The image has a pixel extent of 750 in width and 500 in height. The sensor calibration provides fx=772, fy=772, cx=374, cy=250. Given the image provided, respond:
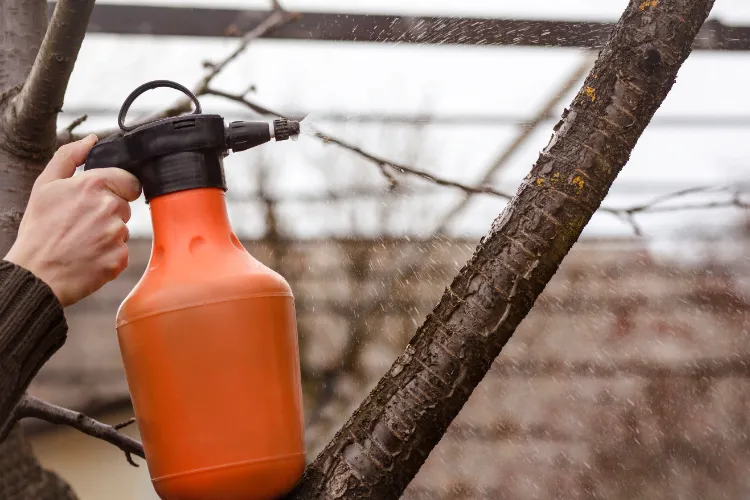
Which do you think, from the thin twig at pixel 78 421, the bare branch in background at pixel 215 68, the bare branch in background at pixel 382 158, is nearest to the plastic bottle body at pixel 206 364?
the thin twig at pixel 78 421

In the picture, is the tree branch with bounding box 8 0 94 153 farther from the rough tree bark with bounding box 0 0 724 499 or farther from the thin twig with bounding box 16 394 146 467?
the rough tree bark with bounding box 0 0 724 499

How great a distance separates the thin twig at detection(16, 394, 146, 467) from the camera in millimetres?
830

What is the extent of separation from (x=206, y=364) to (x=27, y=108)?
483 millimetres

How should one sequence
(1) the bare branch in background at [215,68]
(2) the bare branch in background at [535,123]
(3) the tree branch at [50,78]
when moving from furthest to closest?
(2) the bare branch in background at [535,123]
(1) the bare branch in background at [215,68]
(3) the tree branch at [50,78]

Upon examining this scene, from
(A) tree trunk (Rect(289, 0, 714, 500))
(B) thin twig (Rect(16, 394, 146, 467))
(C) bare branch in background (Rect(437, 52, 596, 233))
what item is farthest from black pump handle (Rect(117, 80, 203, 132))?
(C) bare branch in background (Rect(437, 52, 596, 233))

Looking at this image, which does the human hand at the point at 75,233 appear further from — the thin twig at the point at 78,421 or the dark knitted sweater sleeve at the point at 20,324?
the thin twig at the point at 78,421

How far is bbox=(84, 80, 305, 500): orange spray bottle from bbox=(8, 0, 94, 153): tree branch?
0.24 meters

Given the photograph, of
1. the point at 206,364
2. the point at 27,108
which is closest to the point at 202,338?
the point at 206,364

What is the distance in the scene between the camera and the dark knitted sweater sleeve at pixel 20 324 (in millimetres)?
543

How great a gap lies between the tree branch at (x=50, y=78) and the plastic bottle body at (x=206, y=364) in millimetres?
301

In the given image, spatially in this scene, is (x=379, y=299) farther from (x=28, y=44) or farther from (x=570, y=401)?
(x=28, y=44)

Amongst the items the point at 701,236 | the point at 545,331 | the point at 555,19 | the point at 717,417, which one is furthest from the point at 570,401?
the point at 555,19

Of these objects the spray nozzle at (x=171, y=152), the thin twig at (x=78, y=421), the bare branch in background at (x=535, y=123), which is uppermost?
the spray nozzle at (x=171, y=152)

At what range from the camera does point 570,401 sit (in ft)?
7.06
